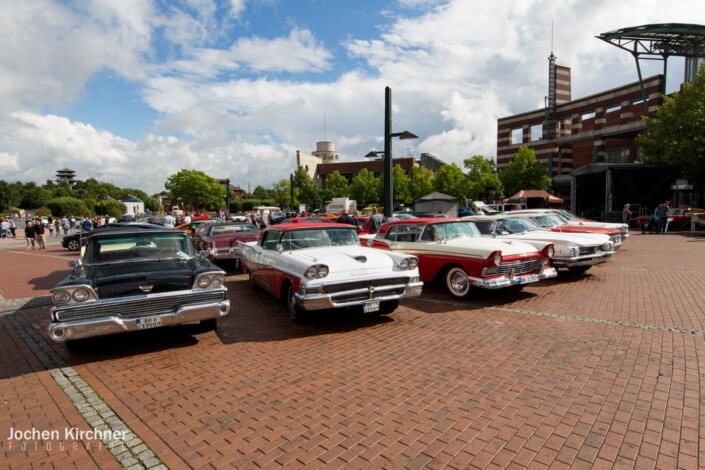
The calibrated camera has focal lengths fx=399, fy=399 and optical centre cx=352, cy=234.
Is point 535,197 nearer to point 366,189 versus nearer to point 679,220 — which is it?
point 679,220

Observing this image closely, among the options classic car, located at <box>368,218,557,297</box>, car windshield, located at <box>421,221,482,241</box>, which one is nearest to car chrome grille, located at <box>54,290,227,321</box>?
classic car, located at <box>368,218,557,297</box>

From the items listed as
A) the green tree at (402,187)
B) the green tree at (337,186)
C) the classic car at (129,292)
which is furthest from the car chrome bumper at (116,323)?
the green tree at (337,186)

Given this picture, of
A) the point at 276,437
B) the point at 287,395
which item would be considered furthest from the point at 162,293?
the point at 276,437

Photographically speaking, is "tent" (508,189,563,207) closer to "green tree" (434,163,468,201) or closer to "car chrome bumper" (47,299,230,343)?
"green tree" (434,163,468,201)

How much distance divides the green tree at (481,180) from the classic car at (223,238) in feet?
142

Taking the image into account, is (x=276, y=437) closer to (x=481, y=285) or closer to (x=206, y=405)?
(x=206, y=405)

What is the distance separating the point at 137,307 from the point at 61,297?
772 mm

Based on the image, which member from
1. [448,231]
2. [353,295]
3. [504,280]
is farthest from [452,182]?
[353,295]

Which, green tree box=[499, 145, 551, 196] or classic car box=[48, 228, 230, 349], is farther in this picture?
green tree box=[499, 145, 551, 196]

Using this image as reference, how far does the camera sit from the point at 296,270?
19.3 ft

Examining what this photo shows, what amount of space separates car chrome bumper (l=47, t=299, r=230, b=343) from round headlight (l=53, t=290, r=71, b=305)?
0.23 metres

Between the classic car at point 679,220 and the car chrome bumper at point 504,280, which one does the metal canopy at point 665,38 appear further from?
the car chrome bumper at point 504,280

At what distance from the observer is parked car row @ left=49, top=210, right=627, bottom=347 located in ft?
15.3

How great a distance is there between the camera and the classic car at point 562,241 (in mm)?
8945
